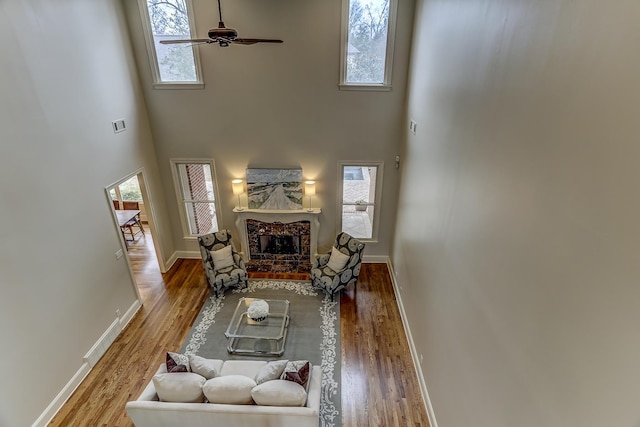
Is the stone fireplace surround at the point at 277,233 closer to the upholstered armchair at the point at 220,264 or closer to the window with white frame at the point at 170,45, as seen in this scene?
the upholstered armchair at the point at 220,264

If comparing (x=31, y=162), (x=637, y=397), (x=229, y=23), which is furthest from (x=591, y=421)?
(x=229, y=23)

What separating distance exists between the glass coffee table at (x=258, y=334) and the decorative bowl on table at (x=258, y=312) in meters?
0.11

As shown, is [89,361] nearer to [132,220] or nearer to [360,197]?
[132,220]

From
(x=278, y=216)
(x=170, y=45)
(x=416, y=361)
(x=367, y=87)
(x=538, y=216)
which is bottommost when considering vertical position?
(x=416, y=361)

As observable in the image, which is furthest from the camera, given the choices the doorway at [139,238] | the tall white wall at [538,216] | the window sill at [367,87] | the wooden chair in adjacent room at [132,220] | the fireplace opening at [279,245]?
the wooden chair in adjacent room at [132,220]

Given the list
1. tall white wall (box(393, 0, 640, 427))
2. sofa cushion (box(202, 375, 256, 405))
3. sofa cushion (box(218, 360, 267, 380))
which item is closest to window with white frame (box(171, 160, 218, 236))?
sofa cushion (box(218, 360, 267, 380))

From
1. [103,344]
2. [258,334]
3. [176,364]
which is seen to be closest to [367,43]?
[258,334]

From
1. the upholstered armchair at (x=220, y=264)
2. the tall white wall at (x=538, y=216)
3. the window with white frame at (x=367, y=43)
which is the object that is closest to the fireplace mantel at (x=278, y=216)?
the upholstered armchair at (x=220, y=264)

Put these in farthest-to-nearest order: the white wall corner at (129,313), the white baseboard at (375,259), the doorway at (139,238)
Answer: the white baseboard at (375,259) → the doorway at (139,238) → the white wall corner at (129,313)

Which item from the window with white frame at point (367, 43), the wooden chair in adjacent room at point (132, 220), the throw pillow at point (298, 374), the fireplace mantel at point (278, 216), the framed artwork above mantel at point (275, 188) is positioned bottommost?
the wooden chair in adjacent room at point (132, 220)

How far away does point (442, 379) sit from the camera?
3645mm

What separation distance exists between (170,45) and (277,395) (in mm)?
5633

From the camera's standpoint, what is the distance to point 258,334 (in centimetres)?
491

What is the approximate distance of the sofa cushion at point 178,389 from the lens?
342 centimetres
